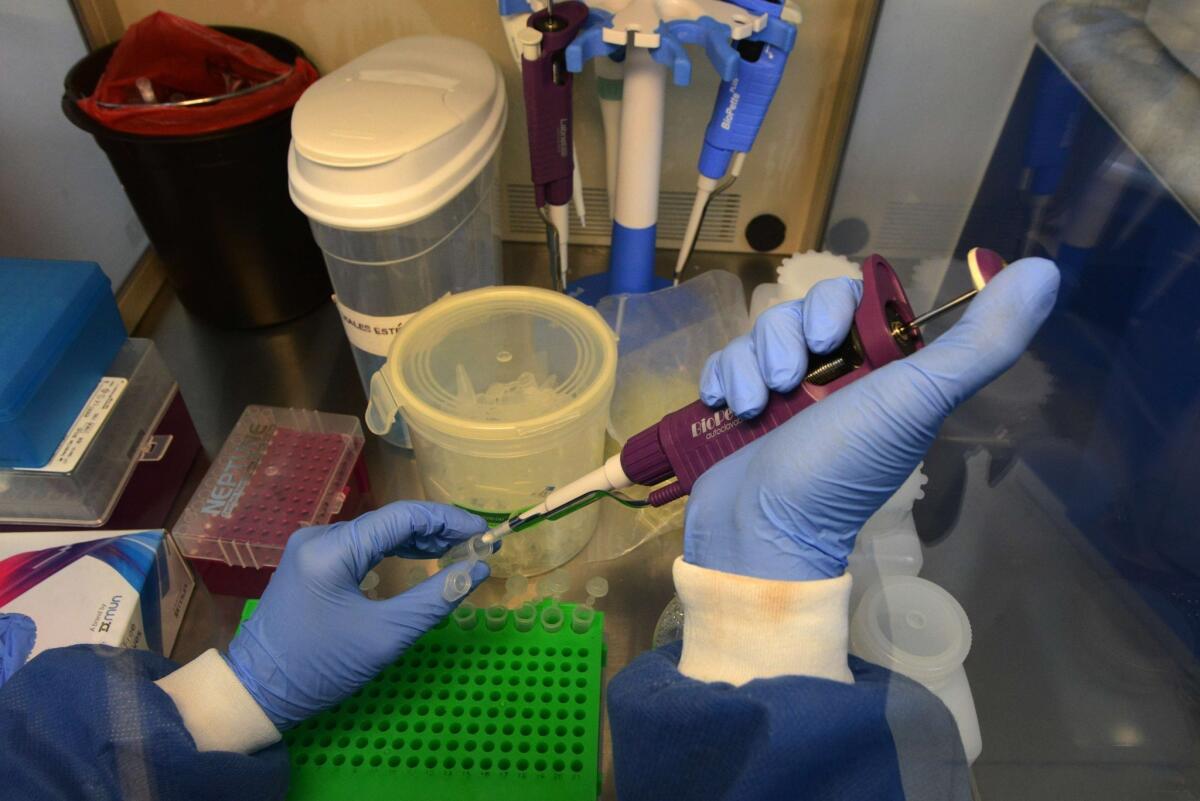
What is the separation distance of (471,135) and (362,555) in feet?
1.80

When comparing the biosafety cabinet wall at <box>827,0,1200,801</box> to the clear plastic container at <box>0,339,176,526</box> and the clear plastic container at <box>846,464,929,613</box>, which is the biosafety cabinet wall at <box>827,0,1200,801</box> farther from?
the clear plastic container at <box>0,339,176,526</box>

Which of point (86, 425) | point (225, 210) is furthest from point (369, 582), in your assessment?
point (225, 210)

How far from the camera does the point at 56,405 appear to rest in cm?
89

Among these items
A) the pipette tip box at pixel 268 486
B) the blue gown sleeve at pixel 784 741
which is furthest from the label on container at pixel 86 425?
the blue gown sleeve at pixel 784 741

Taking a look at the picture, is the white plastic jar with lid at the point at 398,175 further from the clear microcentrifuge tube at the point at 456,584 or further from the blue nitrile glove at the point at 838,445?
the blue nitrile glove at the point at 838,445

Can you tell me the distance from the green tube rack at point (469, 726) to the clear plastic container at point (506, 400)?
0.46 feet

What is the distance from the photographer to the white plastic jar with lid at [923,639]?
76 centimetres

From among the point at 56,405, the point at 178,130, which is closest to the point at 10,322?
the point at 56,405

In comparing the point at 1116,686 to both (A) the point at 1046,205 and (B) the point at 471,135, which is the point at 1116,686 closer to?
(A) the point at 1046,205

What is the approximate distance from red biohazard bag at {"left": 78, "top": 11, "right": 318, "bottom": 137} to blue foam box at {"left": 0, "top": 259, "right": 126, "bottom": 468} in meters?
0.23

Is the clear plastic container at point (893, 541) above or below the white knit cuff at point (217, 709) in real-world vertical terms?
below

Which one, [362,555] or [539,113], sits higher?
[539,113]

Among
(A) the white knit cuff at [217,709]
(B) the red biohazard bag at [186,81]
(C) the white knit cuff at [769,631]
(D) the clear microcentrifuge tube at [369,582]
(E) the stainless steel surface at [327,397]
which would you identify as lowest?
(E) the stainless steel surface at [327,397]

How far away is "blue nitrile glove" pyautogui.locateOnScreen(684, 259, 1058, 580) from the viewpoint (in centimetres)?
Answer: 57
